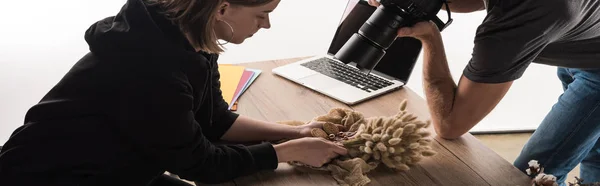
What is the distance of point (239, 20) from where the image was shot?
3.25ft

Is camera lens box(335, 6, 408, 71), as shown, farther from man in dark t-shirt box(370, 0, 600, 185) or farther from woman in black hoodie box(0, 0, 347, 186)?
woman in black hoodie box(0, 0, 347, 186)

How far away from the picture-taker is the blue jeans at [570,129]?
1.42 m

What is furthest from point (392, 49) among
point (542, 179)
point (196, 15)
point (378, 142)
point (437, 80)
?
point (196, 15)

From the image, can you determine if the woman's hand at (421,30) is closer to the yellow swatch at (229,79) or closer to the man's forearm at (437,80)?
the man's forearm at (437,80)

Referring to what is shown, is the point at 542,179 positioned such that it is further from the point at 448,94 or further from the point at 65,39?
the point at 65,39

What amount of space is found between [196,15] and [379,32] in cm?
40

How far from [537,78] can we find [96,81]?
2.12 meters

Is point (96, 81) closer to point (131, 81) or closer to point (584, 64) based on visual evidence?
point (131, 81)

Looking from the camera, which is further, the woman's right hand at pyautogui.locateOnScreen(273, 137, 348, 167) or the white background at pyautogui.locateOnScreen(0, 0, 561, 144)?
the white background at pyautogui.locateOnScreen(0, 0, 561, 144)

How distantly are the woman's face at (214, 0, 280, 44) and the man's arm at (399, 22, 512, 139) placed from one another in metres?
0.35

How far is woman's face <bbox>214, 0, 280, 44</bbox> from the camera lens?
0.98m

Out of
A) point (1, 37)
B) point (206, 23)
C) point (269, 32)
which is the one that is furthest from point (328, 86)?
point (1, 37)

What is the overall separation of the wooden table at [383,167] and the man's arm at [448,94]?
4 cm

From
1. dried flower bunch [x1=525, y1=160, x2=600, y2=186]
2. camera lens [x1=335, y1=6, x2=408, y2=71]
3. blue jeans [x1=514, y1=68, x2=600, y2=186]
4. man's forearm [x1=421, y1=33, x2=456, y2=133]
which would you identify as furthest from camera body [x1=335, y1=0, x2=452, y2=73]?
blue jeans [x1=514, y1=68, x2=600, y2=186]
